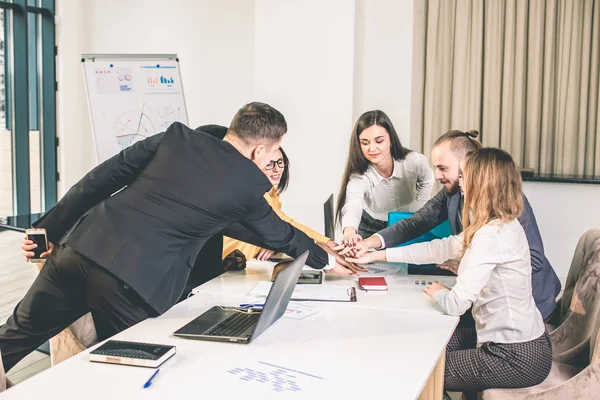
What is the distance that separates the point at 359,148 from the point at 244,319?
4.89ft

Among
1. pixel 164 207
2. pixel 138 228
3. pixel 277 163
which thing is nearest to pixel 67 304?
pixel 138 228

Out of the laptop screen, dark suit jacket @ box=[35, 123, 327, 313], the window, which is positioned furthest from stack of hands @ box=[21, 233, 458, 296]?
the window

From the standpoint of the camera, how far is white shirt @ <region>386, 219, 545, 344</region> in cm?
214

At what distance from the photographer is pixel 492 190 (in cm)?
221

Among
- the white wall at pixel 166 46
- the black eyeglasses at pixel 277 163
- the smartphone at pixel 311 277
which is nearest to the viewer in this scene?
the smartphone at pixel 311 277

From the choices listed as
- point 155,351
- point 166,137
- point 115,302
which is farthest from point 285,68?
point 155,351

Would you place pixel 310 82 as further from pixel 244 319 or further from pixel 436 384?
pixel 436 384

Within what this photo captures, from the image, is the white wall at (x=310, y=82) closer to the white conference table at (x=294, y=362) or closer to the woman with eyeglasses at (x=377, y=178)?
the woman with eyeglasses at (x=377, y=178)

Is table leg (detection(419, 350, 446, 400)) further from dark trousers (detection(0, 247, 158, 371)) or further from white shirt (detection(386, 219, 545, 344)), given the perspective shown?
dark trousers (detection(0, 247, 158, 371))

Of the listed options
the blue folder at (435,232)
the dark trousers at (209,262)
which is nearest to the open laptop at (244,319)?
the dark trousers at (209,262)

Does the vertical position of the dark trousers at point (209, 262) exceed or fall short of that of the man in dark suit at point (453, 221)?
it falls short

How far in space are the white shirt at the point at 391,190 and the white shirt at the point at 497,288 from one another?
44.4 inches

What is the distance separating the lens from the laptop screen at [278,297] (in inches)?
72.8

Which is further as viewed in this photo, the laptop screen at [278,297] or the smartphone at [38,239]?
the smartphone at [38,239]
